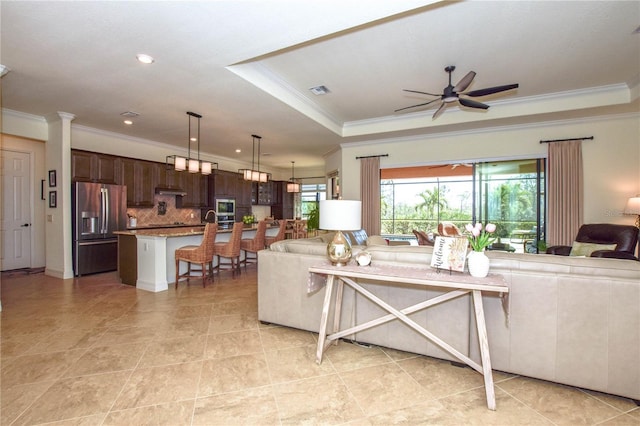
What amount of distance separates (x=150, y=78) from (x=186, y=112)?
1.19 metres

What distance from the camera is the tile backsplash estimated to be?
6523mm

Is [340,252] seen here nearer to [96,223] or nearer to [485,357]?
[485,357]

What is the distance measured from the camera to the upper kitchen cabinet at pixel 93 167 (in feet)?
16.9

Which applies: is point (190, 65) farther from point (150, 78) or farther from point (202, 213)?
point (202, 213)

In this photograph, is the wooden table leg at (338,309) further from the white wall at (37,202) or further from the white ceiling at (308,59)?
the white wall at (37,202)

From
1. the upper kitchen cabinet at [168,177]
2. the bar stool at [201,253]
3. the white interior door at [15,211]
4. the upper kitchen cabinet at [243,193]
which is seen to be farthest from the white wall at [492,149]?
the bar stool at [201,253]

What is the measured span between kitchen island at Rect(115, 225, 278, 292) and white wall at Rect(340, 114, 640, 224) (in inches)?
191

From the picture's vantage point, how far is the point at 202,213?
26.5 ft

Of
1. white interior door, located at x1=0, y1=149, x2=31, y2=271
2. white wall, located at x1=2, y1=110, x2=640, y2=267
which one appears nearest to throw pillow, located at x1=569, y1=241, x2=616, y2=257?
white wall, located at x1=2, y1=110, x2=640, y2=267

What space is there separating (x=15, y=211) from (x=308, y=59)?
6.19m

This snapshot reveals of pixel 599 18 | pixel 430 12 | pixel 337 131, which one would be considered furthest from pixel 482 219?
pixel 430 12

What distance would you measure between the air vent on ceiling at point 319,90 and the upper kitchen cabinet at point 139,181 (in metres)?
4.06

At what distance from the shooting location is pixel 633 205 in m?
4.38

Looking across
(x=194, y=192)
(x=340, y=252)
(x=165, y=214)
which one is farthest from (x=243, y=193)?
(x=340, y=252)
